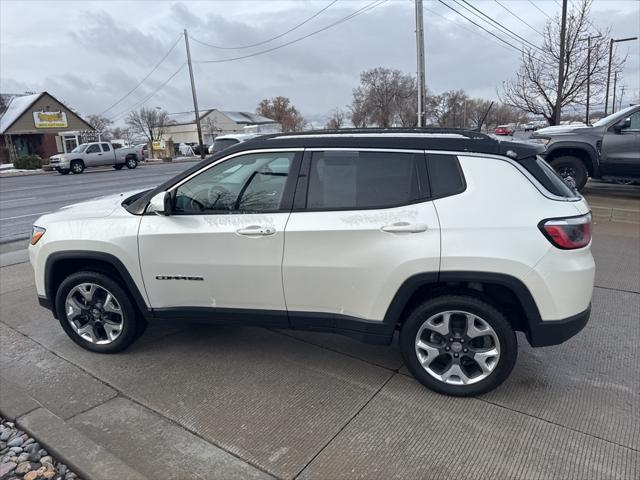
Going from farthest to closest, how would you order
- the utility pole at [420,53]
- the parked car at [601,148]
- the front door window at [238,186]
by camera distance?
the utility pole at [420,53] < the parked car at [601,148] < the front door window at [238,186]

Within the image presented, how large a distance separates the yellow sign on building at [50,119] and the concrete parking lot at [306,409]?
172 feet

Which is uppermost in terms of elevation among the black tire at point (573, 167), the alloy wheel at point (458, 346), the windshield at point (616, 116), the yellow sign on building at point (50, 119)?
the yellow sign on building at point (50, 119)

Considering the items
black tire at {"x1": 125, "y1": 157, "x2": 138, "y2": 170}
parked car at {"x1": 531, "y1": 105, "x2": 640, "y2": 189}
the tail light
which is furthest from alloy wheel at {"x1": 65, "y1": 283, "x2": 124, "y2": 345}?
black tire at {"x1": 125, "y1": 157, "x2": 138, "y2": 170}

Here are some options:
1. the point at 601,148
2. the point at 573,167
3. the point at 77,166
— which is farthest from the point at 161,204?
the point at 77,166

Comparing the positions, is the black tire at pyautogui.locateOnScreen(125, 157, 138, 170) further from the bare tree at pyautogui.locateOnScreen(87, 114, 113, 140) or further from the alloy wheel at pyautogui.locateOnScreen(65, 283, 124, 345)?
the bare tree at pyautogui.locateOnScreen(87, 114, 113, 140)

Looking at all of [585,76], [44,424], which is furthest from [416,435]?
[585,76]

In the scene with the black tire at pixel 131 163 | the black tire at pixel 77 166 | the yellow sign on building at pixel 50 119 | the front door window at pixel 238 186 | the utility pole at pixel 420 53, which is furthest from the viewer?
Result: the yellow sign on building at pixel 50 119

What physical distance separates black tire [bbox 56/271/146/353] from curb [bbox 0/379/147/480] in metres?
0.67

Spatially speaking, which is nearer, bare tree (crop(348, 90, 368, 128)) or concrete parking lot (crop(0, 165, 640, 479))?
concrete parking lot (crop(0, 165, 640, 479))

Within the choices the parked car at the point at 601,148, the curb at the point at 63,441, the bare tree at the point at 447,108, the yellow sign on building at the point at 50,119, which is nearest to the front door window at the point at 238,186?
the curb at the point at 63,441

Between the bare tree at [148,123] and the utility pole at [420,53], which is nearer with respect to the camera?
the utility pole at [420,53]

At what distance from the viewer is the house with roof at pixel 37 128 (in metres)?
47.2

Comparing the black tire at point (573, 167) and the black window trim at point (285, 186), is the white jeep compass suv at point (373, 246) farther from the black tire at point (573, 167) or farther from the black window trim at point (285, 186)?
the black tire at point (573, 167)

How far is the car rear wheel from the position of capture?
28.8m
